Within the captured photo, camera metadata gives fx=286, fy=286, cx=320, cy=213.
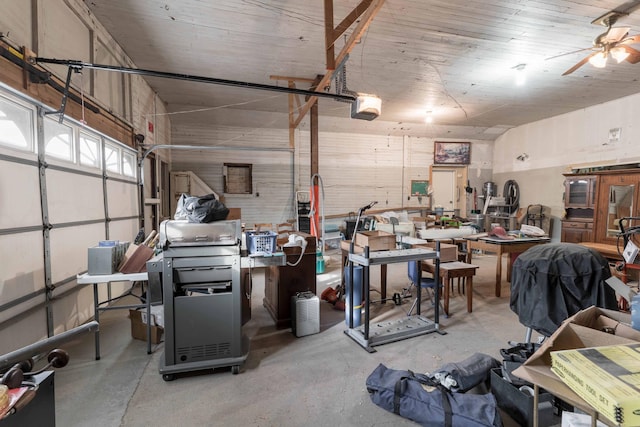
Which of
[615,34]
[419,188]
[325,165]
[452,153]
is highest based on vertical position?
[615,34]

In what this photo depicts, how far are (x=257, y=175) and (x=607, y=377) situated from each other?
760 cm

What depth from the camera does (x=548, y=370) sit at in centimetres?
107

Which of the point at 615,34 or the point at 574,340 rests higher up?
the point at 615,34

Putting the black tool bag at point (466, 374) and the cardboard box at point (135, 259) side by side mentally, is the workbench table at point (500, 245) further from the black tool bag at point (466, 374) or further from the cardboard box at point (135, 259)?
the cardboard box at point (135, 259)

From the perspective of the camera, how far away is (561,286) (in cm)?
215

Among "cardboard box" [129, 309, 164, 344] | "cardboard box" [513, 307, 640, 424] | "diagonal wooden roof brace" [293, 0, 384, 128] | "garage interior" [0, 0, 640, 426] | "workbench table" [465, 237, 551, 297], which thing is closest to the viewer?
"cardboard box" [513, 307, 640, 424]

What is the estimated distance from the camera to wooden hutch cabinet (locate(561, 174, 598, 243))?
610cm

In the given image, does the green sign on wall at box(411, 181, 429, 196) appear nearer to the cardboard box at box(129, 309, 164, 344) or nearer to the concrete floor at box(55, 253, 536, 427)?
the concrete floor at box(55, 253, 536, 427)

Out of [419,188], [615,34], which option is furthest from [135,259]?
[419,188]

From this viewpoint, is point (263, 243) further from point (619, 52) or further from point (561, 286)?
point (619, 52)

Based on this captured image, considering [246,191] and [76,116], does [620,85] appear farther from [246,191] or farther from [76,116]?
[76,116]

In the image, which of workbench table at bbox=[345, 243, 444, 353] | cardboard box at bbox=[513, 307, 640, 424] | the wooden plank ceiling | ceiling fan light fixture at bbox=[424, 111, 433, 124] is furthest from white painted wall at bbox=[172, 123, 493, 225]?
cardboard box at bbox=[513, 307, 640, 424]

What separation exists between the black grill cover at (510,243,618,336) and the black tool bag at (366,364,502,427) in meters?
0.80

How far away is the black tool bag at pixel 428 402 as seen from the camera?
5.65ft
